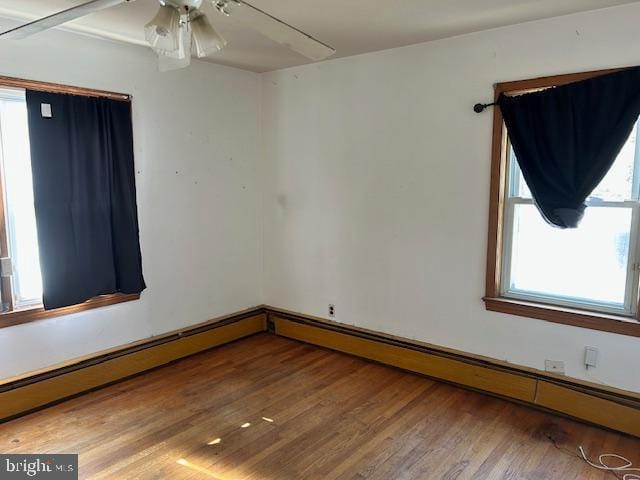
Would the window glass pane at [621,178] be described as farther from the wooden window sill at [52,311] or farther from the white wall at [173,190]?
the wooden window sill at [52,311]

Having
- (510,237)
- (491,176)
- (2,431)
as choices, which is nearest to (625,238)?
(510,237)

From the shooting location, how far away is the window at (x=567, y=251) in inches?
109

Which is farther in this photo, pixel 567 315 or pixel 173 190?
pixel 173 190

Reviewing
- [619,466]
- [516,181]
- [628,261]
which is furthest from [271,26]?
[619,466]

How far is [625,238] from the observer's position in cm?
278

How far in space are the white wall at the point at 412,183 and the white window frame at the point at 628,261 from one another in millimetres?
144

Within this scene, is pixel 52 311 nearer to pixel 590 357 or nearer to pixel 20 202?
pixel 20 202

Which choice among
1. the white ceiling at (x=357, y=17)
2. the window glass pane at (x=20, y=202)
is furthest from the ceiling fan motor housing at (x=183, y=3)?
the window glass pane at (x=20, y=202)

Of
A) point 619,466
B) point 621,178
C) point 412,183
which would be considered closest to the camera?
point 619,466

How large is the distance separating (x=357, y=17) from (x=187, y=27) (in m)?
1.31

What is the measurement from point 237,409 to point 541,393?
77.4 inches

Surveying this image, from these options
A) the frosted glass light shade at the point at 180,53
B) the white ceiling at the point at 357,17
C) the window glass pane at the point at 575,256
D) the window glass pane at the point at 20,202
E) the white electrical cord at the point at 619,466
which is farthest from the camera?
the window glass pane at the point at 20,202

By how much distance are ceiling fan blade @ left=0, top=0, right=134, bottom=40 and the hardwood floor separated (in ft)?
6.90

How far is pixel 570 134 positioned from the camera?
279 centimetres
